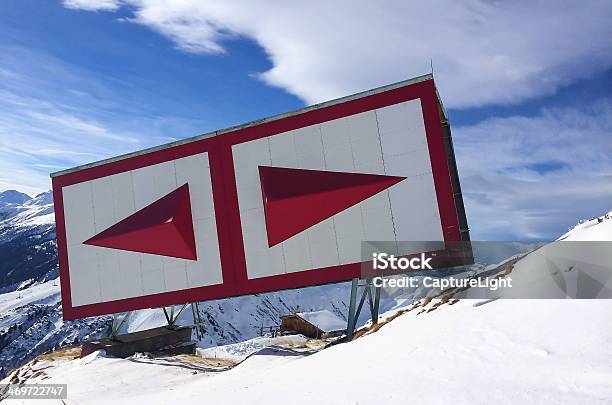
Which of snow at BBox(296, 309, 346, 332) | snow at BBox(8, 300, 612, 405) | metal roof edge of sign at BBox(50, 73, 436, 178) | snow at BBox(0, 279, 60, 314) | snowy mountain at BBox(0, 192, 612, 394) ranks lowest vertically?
snowy mountain at BBox(0, 192, 612, 394)

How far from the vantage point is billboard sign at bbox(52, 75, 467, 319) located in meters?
17.8

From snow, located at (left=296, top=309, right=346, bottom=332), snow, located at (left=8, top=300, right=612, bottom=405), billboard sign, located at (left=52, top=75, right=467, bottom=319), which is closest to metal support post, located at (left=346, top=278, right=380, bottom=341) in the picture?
billboard sign, located at (left=52, top=75, right=467, bottom=319)

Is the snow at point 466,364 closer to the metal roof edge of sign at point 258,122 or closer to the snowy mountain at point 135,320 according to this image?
the metal roof edge of sign at point 258,122

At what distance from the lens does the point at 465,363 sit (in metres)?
7.96

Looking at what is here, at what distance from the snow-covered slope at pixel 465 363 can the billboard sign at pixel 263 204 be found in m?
5.55

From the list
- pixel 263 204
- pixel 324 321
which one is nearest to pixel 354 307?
pixel 263 204

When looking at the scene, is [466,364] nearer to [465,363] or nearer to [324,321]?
[465,363]

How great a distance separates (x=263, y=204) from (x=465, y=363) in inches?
484

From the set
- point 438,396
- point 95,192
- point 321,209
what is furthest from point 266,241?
Result: point 438,396

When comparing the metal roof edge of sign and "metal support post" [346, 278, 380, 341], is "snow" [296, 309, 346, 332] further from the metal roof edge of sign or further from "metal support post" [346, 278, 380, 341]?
the metal roof edge of sign

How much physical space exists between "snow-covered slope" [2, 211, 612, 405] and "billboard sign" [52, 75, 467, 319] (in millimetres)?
5553

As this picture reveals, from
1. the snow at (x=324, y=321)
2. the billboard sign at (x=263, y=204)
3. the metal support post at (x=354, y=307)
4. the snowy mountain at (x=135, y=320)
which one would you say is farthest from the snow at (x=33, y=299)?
the metal support post at (x=354, y=307)

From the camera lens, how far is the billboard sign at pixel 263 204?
1778cm

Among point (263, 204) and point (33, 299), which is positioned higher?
point (263, 204)
